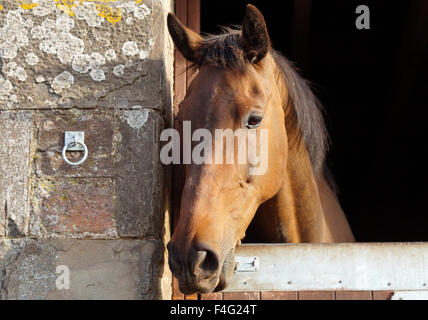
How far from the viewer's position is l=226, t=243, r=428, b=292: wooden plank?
2.16 meters

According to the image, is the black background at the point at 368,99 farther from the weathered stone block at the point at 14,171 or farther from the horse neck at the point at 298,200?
the weathered stone block at the point at 14,171

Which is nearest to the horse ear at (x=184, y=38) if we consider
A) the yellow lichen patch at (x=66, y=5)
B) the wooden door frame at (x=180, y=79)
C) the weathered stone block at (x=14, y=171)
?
the wooden door frame at (x=180, y=79)

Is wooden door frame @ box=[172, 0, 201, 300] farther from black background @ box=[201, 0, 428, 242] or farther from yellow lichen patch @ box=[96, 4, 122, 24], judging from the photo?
black background @ box=[201, 0, 428, 242]

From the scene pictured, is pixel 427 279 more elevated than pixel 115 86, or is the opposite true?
pixel 115 86

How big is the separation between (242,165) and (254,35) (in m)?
0.55

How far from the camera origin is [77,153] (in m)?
2.06

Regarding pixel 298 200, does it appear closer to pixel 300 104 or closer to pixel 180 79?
pixel 300 104

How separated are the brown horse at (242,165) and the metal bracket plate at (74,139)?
42cm

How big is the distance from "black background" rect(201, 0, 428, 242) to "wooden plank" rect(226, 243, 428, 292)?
227 cm

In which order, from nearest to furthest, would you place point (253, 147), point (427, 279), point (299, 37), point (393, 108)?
point (253, 147) → point (427, 279) → point (299, 37) → point (393, 108)

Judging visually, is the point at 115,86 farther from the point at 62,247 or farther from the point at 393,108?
the point at 393,108

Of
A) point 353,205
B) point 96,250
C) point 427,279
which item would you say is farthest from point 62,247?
point 353,205

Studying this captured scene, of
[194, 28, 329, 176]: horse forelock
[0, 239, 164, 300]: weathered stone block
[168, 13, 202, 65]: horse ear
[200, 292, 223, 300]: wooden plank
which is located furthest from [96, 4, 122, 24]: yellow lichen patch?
[200, 292, 223, 300]: wooden plank

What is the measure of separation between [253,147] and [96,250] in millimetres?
748
